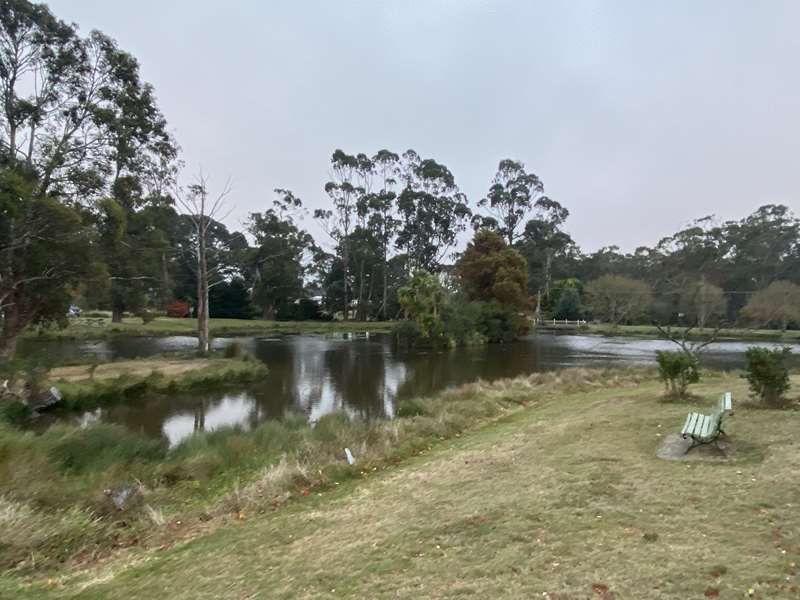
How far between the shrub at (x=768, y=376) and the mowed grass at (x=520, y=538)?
229 centimetres

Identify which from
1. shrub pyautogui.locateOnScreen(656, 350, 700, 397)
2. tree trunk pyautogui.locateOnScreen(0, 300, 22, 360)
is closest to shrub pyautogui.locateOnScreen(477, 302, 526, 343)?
shrub pyautogui.locateOnScreen(656, 350, 700, 397)

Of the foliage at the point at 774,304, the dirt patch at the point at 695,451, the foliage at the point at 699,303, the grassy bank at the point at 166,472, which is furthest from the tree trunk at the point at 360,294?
the dirt patch at the point at 695,451

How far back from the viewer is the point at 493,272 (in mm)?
42719

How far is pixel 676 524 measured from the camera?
3.98m

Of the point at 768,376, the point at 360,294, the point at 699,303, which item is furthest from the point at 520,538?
the point at 360,294

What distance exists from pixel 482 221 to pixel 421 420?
181 ft

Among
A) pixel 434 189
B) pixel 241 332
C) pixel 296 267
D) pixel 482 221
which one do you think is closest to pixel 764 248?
pixel 482 221

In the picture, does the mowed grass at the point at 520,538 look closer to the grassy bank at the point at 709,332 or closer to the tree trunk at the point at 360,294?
the grassy bank at the point at 709,332

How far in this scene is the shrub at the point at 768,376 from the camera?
333 inches

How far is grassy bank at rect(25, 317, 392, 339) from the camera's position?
34378mm

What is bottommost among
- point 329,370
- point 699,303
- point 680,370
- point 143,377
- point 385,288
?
point 329,370

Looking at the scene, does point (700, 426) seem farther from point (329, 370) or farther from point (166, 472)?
→ point (329, 370)

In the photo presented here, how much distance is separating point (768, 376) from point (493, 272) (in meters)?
34.4

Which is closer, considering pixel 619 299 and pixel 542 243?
pixel 619 299
